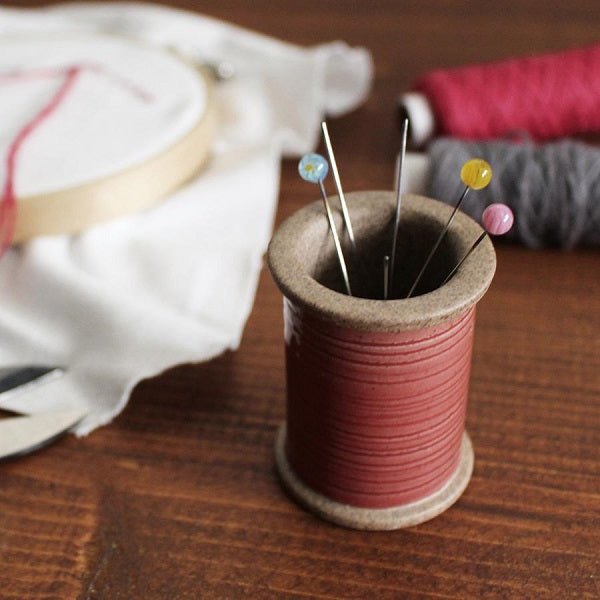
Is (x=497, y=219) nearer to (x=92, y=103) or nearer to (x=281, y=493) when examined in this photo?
(x=281, y=493)

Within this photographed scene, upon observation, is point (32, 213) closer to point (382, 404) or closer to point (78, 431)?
point (78, 431)

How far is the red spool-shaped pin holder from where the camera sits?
0.43 m

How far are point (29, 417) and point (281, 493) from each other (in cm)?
18

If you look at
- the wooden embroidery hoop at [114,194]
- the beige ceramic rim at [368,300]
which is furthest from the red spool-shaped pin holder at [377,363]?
the wooden embroidery hoop at [114,194]

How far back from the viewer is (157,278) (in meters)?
0.69

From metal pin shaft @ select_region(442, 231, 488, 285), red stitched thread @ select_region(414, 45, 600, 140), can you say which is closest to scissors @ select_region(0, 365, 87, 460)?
metal pin shaft @ select_region(442, 231, 488, 285)

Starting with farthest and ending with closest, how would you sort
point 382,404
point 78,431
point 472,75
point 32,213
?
point 472,75 < point 32,213 < point 78,431 < point 382,404

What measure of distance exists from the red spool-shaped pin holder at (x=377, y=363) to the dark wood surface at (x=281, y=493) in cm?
2

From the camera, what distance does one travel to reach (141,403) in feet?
1.95

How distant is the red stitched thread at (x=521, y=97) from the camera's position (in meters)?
0.83

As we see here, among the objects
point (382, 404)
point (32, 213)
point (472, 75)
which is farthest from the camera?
point (472, 75)

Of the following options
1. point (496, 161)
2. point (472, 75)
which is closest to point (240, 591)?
point (496, 161)

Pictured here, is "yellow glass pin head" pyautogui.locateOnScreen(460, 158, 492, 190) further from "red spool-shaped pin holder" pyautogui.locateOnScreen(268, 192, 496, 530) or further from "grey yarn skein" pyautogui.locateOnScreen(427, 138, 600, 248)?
"grey yarn skein" pyautogui.locateOnScreen(427, 138, 600, 248)

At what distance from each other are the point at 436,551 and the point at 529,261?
31cm
